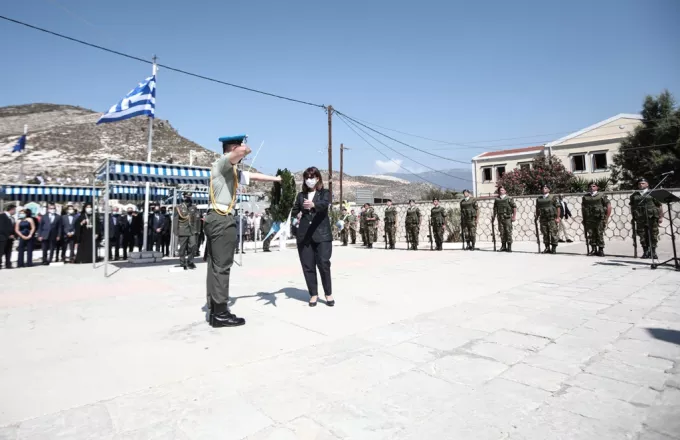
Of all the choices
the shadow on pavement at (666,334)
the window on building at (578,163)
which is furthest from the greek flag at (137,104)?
the window on building at (578,163)

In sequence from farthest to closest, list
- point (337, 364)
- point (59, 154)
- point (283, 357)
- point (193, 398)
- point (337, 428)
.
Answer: point (59, 154)
point (283, 357)
point (337, 364)
point (193, 398)
point (337, 428)

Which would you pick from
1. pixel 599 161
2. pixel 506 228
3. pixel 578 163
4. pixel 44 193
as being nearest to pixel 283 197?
pixel 44 193

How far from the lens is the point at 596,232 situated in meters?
9.32

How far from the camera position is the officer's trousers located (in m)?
3.89

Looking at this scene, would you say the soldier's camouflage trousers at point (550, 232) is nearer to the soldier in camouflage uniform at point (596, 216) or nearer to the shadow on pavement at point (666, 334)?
the soldier in camouflage uniform at point (596, 216)

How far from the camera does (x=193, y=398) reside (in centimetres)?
225

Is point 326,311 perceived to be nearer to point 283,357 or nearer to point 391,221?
point 283,357

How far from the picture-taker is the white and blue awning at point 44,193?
41.5 ft

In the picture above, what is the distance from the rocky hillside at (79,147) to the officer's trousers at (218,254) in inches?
1137

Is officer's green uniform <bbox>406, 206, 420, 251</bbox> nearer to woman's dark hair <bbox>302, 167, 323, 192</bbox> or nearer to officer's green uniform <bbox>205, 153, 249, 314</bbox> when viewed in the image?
woman's dark hair <bbox>302, 167, 323, 192</bbox>

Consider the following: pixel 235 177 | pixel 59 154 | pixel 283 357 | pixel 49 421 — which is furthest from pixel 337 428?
pixel 59 154

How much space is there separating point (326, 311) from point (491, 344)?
1955 mm

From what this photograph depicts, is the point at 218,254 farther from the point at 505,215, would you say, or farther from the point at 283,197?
the point at 283,197

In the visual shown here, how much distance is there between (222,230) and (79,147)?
161ft
